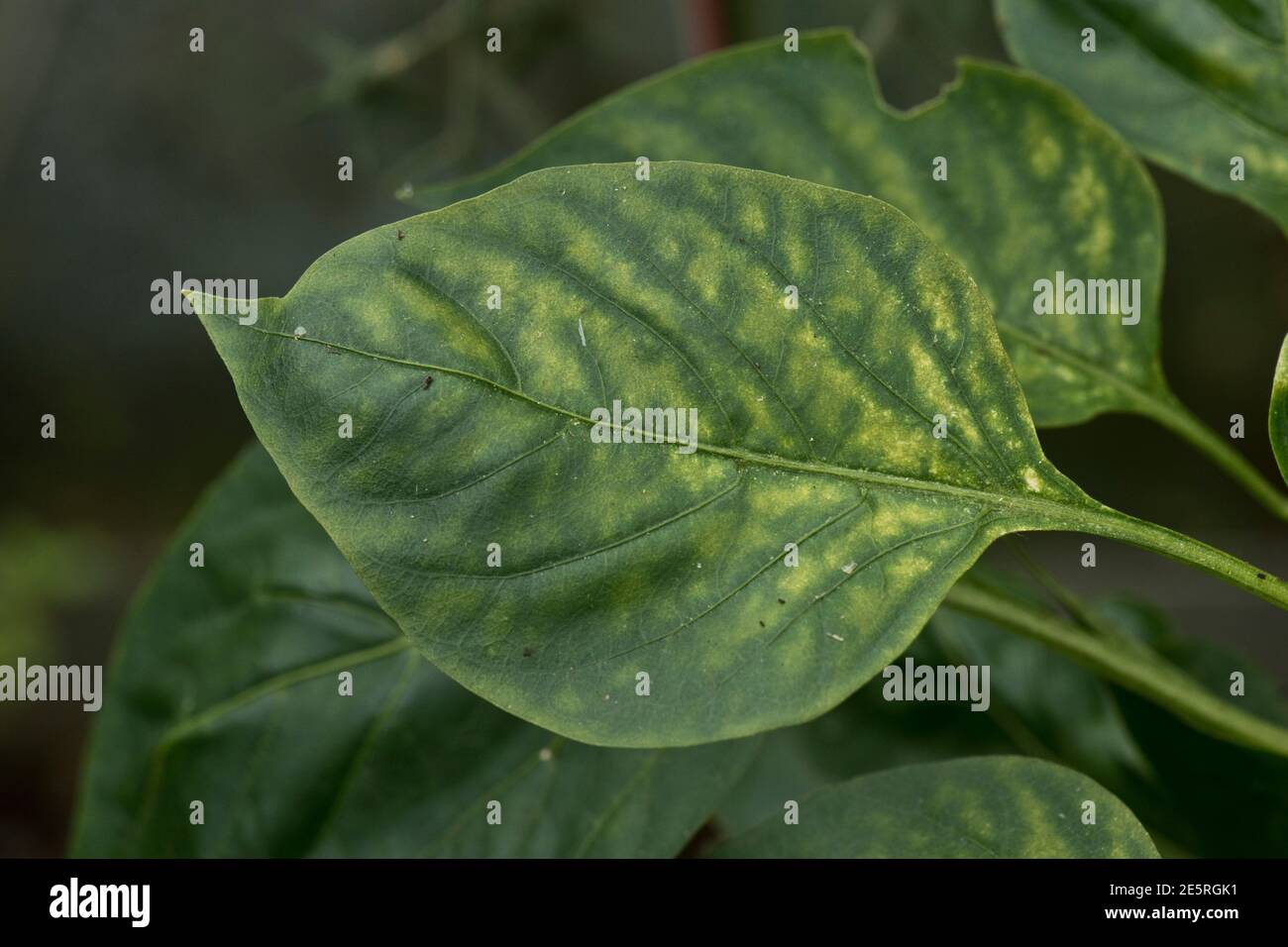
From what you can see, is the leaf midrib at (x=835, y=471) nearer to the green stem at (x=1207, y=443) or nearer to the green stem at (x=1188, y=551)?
the green stem at (x=1188, y=551)

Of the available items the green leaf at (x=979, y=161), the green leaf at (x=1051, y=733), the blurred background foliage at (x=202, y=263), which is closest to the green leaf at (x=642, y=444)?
the green leaf at (x=979, y=161)

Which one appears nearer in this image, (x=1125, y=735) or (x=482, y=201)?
(x=482, y=201)

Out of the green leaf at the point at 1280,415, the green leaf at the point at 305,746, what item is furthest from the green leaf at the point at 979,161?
the green leaf at the point at 305,746

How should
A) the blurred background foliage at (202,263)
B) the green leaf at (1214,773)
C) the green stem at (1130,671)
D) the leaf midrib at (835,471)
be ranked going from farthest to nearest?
1. the blurred background foliage at (202,263)
2. the green leaf at (1214,773)
3. the green stem at (1130,671)
4. the leaf midrib at (835,471)

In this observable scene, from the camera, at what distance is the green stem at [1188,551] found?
0.37 m

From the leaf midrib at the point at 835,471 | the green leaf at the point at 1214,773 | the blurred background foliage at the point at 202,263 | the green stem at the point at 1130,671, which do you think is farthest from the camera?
the blurred background foliage at the point at 202,263

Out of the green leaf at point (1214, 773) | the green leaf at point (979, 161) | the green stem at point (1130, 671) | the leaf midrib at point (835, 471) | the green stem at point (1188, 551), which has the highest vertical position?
the green leaf at point (979, 161)

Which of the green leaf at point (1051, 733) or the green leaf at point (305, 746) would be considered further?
the green leaf at point (1051, 733)

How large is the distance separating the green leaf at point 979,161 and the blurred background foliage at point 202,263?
72cm

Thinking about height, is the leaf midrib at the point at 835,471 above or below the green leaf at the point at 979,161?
below
